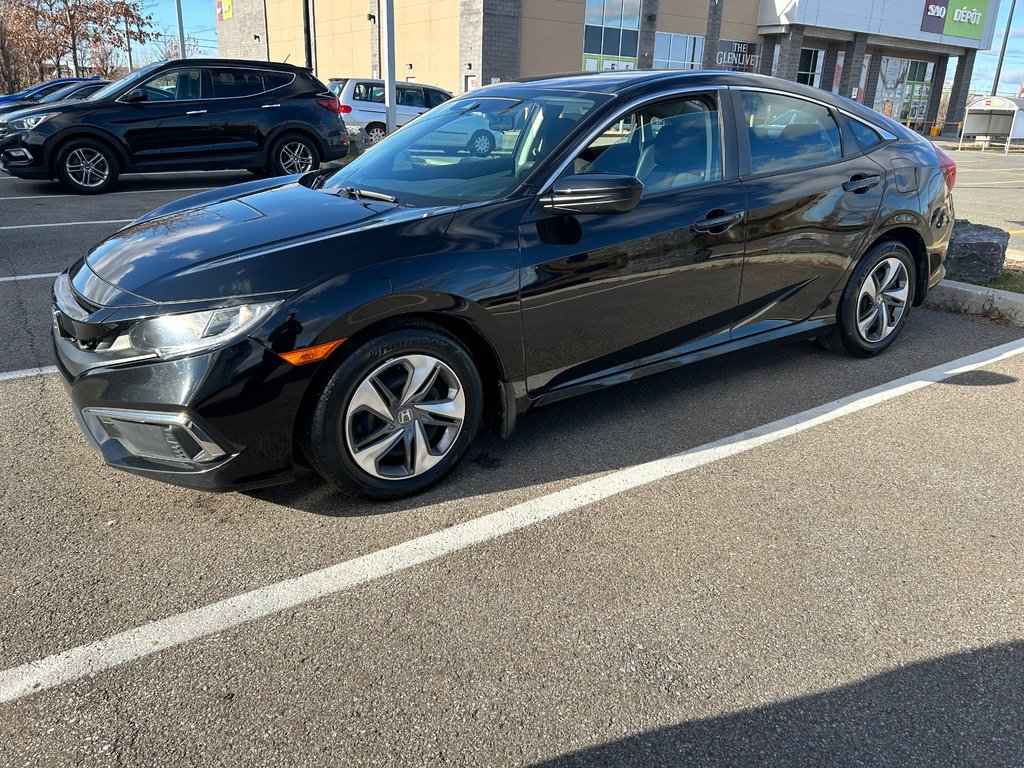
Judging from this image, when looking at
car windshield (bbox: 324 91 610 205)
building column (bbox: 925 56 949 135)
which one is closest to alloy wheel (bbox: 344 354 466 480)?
car windshield (bbox: 324 91 610 205)

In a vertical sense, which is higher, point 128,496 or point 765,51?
point 765,51

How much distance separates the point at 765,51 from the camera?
122ft

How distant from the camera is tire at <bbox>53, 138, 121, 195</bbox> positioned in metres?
10.6

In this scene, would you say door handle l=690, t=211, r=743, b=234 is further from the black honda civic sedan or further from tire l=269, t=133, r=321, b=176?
tire l=269, t=133, r=321, b=176

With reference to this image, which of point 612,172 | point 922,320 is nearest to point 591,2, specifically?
point 922,320

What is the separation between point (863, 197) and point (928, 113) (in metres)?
47.0

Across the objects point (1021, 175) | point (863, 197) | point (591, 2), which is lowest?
point (1021, 175)

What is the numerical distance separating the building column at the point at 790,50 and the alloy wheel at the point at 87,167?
32460 millimetres

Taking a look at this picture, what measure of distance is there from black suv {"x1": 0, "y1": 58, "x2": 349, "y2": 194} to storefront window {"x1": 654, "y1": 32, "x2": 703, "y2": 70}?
24.3 meters

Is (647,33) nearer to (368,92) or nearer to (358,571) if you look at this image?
(368,92)

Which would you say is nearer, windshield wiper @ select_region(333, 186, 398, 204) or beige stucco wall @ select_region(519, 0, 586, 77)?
windshield wiper @ select_region(333, 186, 398, 204)

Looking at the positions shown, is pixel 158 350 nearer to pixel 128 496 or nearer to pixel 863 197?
pixel 128 496

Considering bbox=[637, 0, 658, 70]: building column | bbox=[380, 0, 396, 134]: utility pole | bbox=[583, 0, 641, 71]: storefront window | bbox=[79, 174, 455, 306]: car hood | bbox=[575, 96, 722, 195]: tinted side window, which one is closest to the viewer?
bbox=[79, 174, 455, 306]: car hood

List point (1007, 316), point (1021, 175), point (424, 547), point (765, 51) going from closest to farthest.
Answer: point (424, 547), point (1007, 316), point (1021, 175), point (765, 51)
